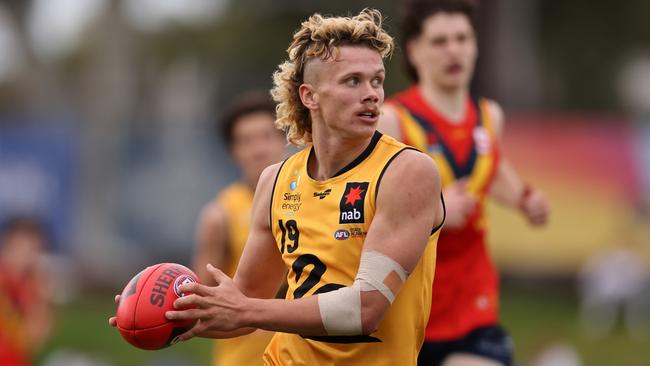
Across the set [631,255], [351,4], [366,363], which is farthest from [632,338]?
[351,4]

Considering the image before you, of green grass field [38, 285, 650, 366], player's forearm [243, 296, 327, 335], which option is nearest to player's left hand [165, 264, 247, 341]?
player's forearm [243, 296, 327, 335]

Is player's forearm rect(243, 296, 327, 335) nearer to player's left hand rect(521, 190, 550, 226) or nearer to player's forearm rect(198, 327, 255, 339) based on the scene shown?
player's forearm rect(198, 327, 255, 339)

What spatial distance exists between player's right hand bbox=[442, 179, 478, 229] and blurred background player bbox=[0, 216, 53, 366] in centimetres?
615

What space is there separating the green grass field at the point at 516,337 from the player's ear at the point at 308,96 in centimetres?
919

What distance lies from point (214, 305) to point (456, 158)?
9.18ft

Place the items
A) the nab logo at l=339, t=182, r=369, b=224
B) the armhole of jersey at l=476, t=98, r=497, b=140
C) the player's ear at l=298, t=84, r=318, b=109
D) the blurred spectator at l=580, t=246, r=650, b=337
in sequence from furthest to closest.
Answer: the blurred spectator at l=580, t=246, r=650, b=337
the armhole of jersey at l=476, t=98, r=497, b=140
the player's ear at l=298, t=84, r=318, b=109
the nab logo at l=339, t=182, r=369, b=224

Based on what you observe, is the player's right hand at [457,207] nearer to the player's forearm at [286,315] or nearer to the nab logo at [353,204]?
the nab logo at [353,204]

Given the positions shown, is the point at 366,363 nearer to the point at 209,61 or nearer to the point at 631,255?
the point at 631,255

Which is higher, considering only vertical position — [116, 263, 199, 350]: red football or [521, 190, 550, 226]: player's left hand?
[521, 190, 550, 226]: player's left hand

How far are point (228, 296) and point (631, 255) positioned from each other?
14616 mm

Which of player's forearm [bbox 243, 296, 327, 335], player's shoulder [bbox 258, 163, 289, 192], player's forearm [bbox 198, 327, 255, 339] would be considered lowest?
player's forearm [bbox 198, 327, 255, 339]

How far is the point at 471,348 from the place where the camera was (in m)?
7.49

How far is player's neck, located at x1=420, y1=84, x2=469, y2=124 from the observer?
777 cm

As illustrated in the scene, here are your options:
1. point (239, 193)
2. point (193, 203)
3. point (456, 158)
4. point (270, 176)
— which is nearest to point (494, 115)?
point (456, 158)
